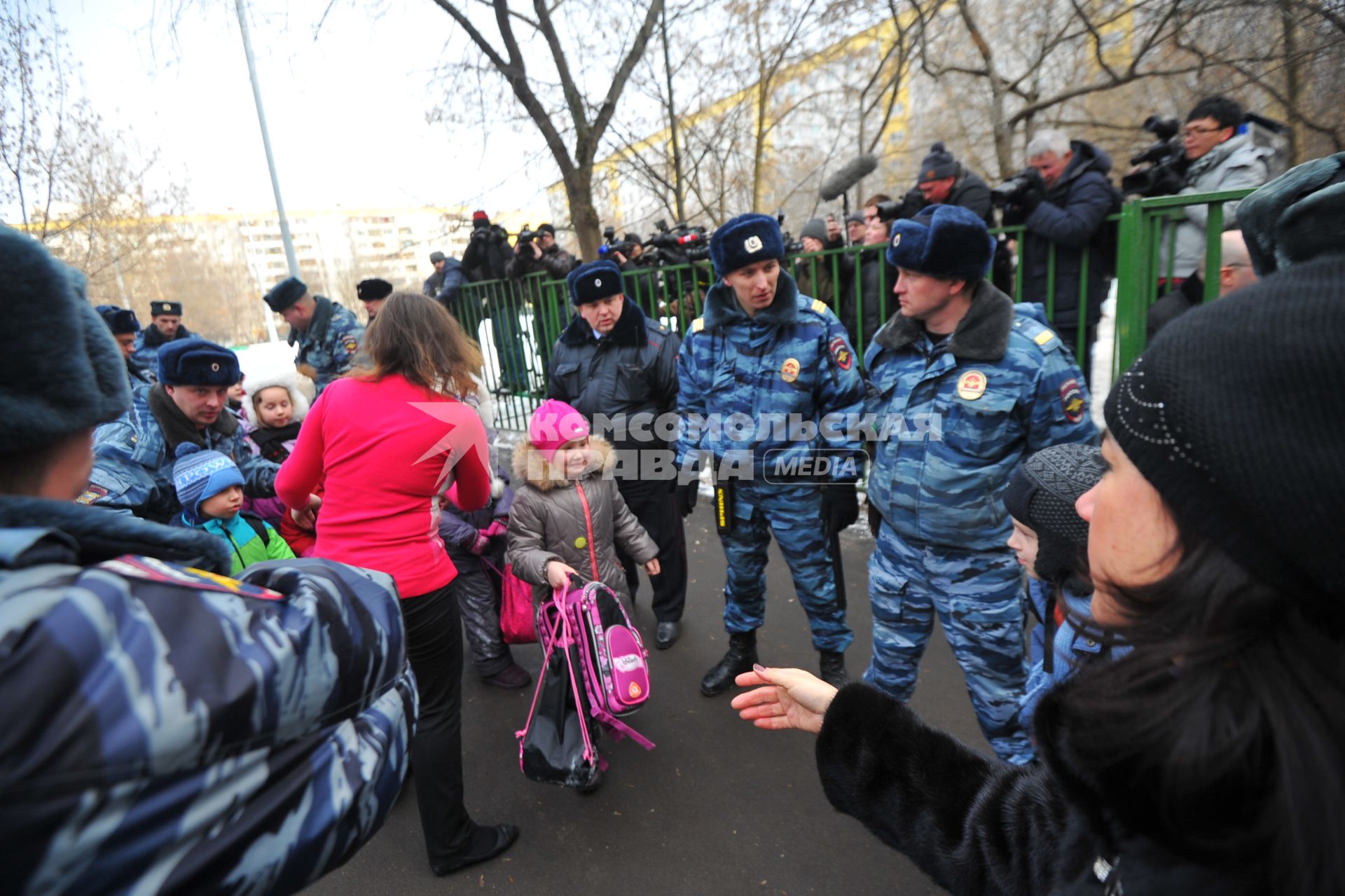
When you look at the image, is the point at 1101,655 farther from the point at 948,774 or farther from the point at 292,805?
the point at 292,805

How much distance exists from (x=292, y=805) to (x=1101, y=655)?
1130mm

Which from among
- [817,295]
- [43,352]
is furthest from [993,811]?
[817,295]

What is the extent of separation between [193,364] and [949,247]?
123 inches

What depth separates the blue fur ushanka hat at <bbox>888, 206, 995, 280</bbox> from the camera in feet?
7.48

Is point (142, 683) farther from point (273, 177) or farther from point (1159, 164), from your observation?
point (273, 177)

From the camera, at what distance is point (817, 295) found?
4.93 m

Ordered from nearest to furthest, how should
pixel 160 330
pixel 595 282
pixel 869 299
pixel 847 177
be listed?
1. pixel 595 282
2. pixel 869 299
3. pixel 847 177
4. pixel 160 330

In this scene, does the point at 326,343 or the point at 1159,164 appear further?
the point at 326,343

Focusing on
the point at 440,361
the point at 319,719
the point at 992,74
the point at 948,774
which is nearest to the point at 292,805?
the point at 319,719

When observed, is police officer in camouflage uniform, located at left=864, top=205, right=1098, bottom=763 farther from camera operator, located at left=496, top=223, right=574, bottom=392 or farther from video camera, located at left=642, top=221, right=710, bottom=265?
camera operator, located at left=496, top=223, right=574, bottom=392

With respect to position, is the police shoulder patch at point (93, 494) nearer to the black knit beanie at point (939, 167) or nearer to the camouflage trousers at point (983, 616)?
the camouflage trousers at point (983, 616)

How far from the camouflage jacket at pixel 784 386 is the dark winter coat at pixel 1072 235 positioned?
1.72 meters

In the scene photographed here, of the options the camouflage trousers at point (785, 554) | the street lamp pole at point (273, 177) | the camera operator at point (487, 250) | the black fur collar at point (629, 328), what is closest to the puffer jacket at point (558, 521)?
the camouflage trousers at point (785, 554)

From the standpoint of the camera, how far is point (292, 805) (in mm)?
767
